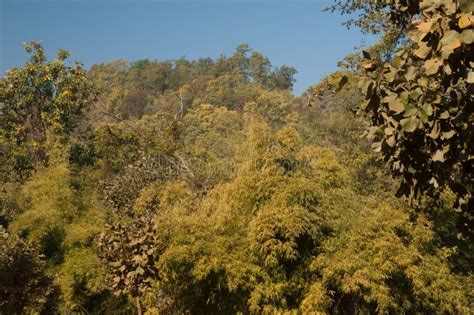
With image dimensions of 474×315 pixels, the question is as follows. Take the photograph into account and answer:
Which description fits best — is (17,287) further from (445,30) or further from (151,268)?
(445,30)

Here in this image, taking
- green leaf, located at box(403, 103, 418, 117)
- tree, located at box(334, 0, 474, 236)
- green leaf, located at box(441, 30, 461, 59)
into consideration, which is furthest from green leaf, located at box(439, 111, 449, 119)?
green leaf, located at box(441, 30, 461, 59)

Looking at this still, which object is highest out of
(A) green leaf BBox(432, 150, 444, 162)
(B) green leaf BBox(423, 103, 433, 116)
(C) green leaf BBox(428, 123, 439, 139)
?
(B) green leaf BBox(423, 103, 433, 116)

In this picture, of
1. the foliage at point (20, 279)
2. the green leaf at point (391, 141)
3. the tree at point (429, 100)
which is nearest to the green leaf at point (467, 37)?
the tree at point (429, 100)

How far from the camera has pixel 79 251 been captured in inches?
484

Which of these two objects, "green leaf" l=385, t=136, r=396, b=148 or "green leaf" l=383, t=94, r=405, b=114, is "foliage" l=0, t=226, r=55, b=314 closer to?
"green leaf" l=385, t=136, r=396, b=148

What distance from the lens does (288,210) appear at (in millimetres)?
7559

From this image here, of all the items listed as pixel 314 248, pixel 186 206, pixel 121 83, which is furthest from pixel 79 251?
pixel 121 83

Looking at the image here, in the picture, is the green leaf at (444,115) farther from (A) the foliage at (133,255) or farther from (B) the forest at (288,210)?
(A) the foliage at (133,255)

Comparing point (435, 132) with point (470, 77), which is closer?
point (470, 77)

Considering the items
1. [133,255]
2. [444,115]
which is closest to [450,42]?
[444,115]

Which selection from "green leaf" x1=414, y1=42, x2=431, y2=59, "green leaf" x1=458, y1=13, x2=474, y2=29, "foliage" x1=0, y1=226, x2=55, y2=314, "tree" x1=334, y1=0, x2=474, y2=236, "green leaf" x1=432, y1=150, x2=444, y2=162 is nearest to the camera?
"green leaf" x1=458, y1=13, x2=474, y2=29

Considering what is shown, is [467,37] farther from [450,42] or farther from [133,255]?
[133,255]

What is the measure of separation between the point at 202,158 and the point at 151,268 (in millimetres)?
11727

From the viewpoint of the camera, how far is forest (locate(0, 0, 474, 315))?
2.02 m
